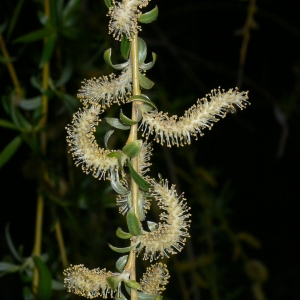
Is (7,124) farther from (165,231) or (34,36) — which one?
(165,231)

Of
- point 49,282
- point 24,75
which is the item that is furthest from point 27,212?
point 49,282

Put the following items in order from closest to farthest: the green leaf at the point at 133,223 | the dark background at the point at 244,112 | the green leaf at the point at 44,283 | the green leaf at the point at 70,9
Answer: the green leaf at the point at 133,223
the green leaf at the point at 44,283
the green leaf at the point at 70,9
the dark background at the point at 244,112

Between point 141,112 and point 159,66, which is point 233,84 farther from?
point 141,112

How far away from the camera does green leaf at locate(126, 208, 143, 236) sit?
43 centimetres

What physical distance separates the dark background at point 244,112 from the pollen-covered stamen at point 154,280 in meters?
0.78

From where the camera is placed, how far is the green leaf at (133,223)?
43 cm

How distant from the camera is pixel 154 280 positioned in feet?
1.61

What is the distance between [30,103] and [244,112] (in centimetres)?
117

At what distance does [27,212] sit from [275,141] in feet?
3.21

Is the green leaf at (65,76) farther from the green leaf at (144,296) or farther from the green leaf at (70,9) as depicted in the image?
the green leaf at (144,296)

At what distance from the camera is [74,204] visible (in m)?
0.91

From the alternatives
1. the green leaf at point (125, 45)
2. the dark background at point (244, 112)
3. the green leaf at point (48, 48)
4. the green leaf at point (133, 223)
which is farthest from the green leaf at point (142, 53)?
the dark background at point (244, 112)

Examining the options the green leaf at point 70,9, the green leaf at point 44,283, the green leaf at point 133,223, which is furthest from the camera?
the green leaf at point 70,9

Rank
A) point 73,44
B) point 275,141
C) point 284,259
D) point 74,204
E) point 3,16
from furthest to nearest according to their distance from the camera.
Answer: point 284,259, point 275,141, point 3,16, point 73,44, point 74,204
